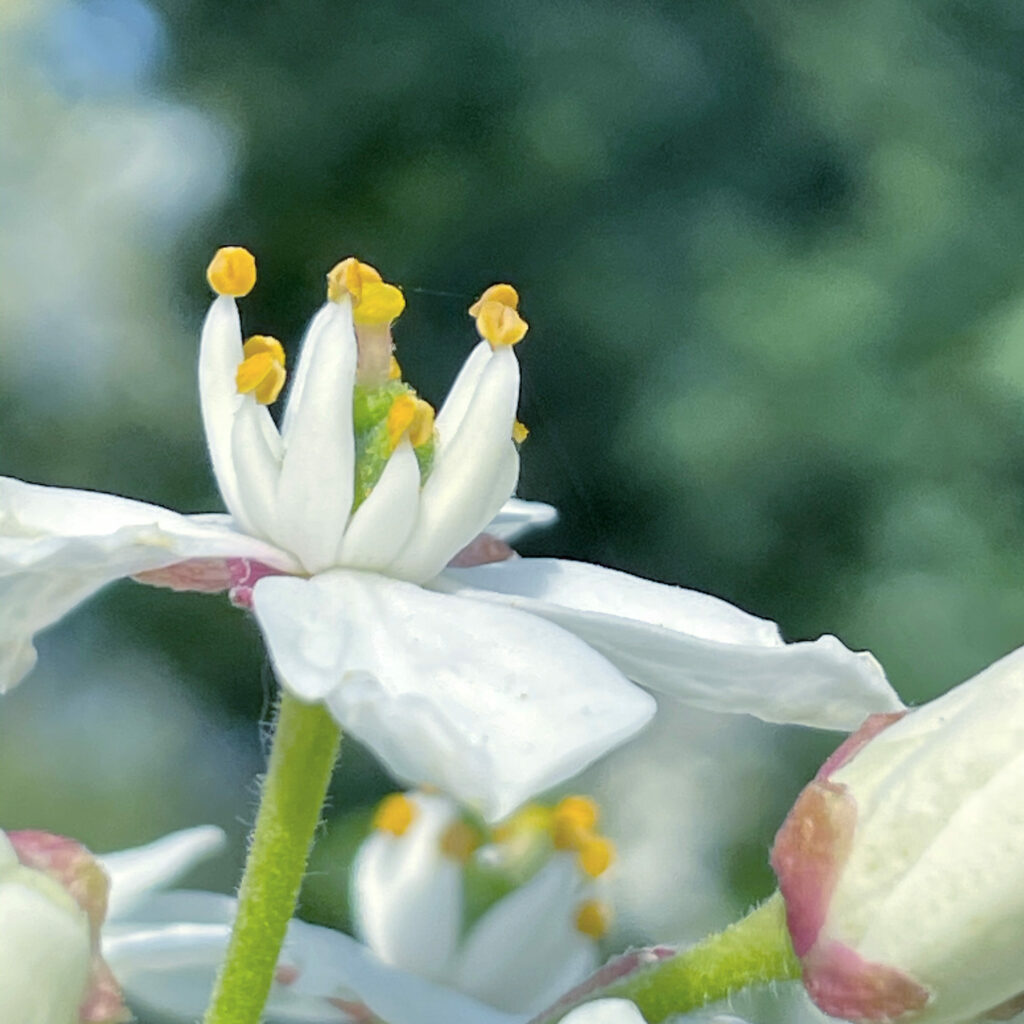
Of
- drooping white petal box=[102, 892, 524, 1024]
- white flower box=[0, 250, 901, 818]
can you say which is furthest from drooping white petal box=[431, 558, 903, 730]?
drooping white petal box=[102, 892, 524, 1024]

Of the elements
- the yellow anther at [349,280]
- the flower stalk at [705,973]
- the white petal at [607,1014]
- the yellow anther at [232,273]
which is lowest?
the flower stalk at [705,973]

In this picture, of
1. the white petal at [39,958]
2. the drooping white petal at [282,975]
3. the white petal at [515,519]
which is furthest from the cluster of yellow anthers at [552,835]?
the white petal at [39,958]

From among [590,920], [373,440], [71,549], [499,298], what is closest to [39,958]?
[71,549]

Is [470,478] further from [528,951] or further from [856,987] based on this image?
[528,951]

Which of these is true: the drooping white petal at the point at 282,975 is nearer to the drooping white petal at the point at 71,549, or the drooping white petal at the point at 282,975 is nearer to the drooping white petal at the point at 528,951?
the drooping white petal at the point at 528,951

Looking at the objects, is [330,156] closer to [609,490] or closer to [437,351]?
[437,351]

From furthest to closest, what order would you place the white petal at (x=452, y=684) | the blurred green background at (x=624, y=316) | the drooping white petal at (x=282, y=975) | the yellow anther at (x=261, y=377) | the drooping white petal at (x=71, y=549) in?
the blurred green background at (x=624, y=316) → the drooping white petal at (x=282, y=975) → the yellow anther at (x=261, y=377) → the drooping white petal at (x=71, y=549) → the white petal at (x=452, y=684)

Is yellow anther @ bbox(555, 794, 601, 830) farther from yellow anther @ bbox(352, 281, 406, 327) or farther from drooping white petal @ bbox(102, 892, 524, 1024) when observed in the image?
yellow anther @ bbox(352, 281, 406, 327)
